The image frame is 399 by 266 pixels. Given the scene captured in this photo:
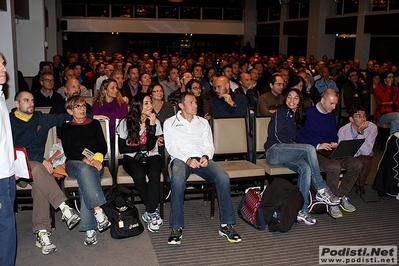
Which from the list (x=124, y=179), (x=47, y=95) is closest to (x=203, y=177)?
(x=124, y=179)

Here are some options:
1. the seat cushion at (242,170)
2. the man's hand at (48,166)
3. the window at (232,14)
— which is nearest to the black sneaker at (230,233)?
the seat cushion at (242,170)

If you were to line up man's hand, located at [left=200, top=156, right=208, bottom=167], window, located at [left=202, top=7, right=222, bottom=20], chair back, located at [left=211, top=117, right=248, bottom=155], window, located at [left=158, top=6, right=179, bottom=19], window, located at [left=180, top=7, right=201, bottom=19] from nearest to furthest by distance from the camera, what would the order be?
man's hand, located at [left=200, top=156, right=208, bottom=167] → chair back, located at [left=211, top=117, right=248, bottom=155] → window, located at [left=158, top=6, right=179, bottom=19] → window, located at [left=180, top=7, right=201, bottom=19] → window, located at [left=202, top=7, right=222, bottom=20]

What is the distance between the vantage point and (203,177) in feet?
13.9

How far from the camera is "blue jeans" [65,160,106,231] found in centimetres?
379

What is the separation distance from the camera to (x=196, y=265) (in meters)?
3.45

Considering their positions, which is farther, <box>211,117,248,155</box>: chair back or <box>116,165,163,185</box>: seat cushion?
<box>211,117,248,155</box>: chair back

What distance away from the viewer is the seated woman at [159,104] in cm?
518

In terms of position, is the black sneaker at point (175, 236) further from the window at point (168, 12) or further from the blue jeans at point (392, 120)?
the window at point (168, 12)

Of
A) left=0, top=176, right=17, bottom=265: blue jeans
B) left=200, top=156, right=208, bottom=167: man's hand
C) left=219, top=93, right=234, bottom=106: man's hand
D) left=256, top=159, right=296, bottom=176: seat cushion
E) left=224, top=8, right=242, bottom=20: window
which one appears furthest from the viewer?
left=224, top=8, right=242, bottom=20: window

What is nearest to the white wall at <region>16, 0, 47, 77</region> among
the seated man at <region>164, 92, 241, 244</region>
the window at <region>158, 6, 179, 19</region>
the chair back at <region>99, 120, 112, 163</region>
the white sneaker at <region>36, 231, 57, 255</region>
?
the chair back at <region>99, 120, 112, 163</region>

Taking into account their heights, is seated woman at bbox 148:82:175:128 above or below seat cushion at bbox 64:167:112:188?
above

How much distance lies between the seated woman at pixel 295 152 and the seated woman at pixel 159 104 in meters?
1.32

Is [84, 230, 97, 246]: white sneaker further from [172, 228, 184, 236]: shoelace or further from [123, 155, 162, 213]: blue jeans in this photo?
[172, 228, 184, 236]: shoelace

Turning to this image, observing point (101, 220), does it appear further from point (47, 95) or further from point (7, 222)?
point (47, 95)
